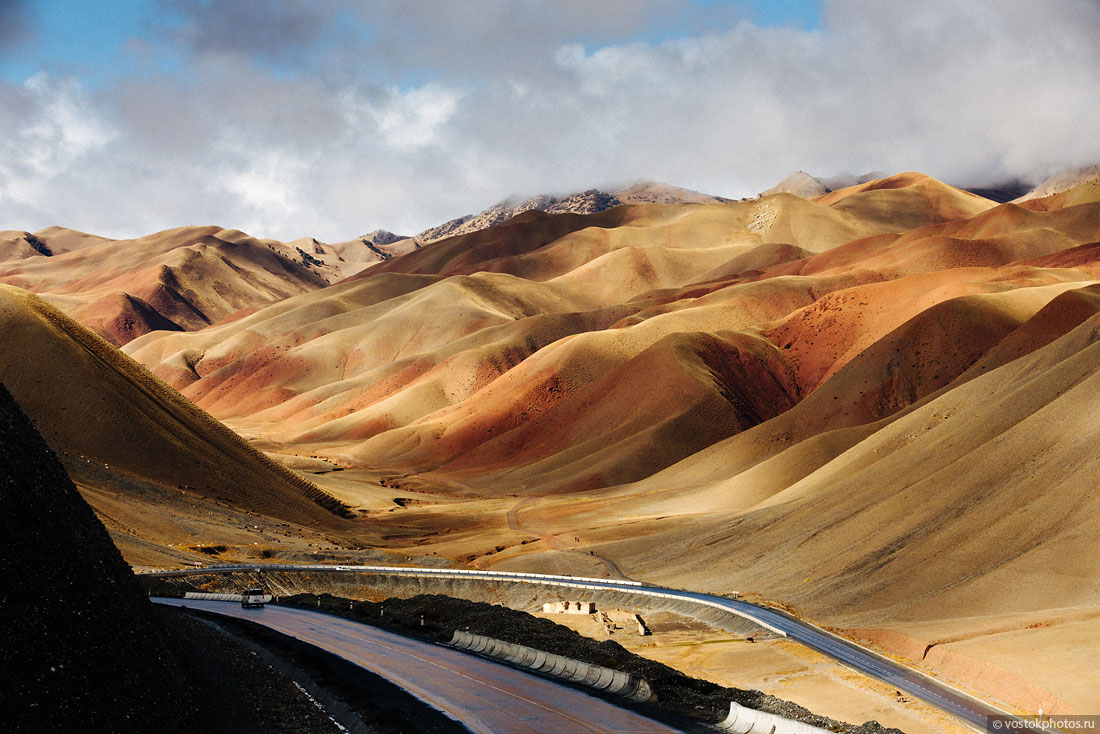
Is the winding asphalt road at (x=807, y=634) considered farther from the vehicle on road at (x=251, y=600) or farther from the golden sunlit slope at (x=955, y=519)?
the vehicle on road at (x=251, y=600)

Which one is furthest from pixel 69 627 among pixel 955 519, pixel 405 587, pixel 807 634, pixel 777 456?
pixel 777 456

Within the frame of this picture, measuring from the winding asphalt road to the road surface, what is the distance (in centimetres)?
773

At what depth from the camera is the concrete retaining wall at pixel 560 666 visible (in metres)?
22.3

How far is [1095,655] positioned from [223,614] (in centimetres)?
2783

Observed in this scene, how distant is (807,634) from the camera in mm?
32125

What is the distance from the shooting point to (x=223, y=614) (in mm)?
35281

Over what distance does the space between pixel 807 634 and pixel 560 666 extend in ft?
35.2

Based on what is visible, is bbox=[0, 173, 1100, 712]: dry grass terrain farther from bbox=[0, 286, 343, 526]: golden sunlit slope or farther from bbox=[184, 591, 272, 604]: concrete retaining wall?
bbox=[184, 591, 272, 604]: concrete retaining wall

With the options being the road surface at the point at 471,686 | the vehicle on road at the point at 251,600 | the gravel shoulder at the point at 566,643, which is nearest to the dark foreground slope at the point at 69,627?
the road surface at the point at 471,686

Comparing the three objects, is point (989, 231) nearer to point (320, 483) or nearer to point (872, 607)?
point (320, 483)
